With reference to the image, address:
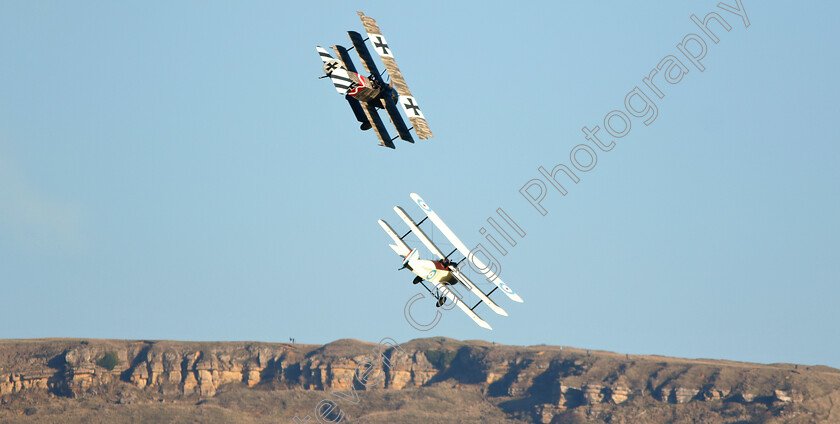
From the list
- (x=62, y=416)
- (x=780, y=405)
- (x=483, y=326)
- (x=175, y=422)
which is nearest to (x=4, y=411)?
(x=62, y=416)

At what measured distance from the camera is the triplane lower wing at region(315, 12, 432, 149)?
297ft

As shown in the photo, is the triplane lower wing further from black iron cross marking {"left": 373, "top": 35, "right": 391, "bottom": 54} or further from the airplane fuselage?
the airplane fuselage

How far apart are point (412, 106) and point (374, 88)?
12.0ft

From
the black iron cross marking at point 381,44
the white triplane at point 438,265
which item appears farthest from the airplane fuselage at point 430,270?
the black iron cross marking at point 381,44

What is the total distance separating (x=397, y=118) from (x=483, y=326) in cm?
2050

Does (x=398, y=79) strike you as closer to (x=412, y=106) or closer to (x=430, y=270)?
(x=412, y=106)

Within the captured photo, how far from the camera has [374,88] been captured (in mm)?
91438

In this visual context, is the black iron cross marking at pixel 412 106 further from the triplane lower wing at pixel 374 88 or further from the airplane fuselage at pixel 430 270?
the airplane fuselage at pixel 430 270

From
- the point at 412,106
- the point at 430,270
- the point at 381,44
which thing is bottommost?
the point at 430,270

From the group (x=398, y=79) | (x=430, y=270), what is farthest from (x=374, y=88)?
(x=430, y=270)

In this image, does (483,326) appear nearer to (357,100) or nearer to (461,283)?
(461,283)

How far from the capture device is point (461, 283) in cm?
9156

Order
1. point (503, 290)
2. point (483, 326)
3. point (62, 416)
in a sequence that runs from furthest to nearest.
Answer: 1. point (62, 416)
2. point (483, 326)
3. point (503, 290)

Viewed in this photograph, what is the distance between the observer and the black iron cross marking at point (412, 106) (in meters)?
91.1
